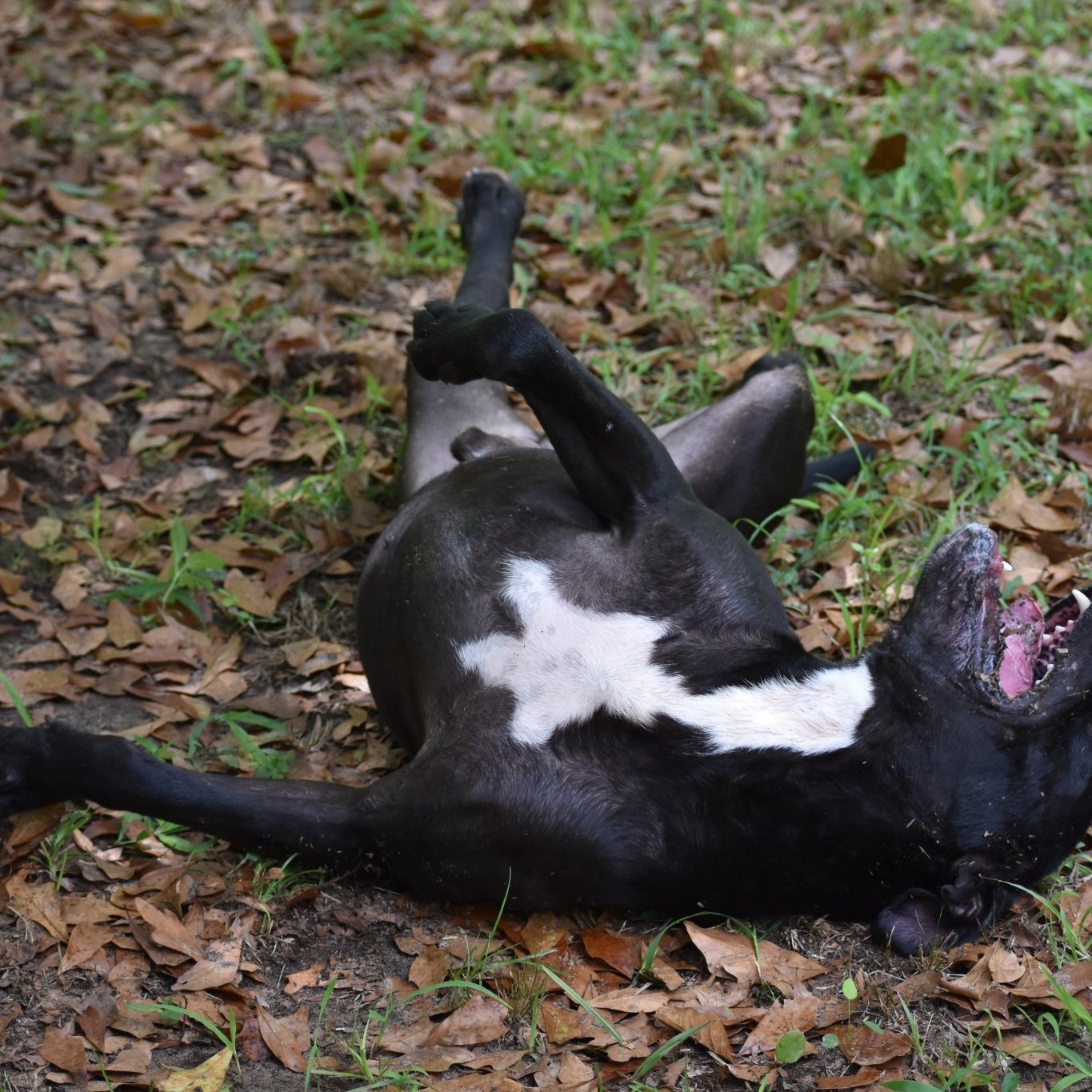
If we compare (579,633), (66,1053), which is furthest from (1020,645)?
(66,1053)

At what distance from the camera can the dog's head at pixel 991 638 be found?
9.37 ft

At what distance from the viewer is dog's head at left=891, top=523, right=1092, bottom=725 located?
2857 mm

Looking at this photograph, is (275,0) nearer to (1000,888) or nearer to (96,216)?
(96,216)

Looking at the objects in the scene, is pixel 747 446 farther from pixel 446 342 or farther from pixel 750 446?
pixel 446 342

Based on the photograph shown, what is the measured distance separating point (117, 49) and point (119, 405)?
A: 10.3 feet

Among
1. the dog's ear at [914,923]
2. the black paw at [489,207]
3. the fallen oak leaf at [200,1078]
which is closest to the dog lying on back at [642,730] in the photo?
the dog's ear at [914,923]

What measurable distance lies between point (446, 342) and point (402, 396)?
1425 millimetres

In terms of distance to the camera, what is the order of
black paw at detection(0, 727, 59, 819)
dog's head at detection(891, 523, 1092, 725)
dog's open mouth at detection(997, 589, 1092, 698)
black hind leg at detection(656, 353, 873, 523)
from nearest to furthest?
dog's head at detection(891, 523, 1092, 725) < dog's open mouth at detection(997, 589, 1092, 698) < black paw at detection(0, 727, 59, 819) < black hind leg at detection(656, 353, 873, 523)

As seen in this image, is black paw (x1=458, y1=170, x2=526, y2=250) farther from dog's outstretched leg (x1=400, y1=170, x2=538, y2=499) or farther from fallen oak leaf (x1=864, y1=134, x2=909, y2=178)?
fallen oak leaf (x1=864, y1=134, x2=909, y2=178)

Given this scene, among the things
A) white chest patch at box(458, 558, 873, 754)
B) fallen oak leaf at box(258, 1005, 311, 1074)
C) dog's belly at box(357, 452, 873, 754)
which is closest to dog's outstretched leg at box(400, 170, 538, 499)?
dog's belly at box(357, 452, 873, 754)

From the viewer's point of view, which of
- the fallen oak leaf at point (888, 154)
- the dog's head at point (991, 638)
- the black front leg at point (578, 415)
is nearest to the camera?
the dog's head at point (991, 638)

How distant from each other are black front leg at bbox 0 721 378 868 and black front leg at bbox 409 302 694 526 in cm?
93

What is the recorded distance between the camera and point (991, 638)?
2996 mm

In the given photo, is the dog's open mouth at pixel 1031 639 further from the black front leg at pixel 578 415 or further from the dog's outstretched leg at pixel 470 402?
the dog's outstretched leg at pixel 470 402
